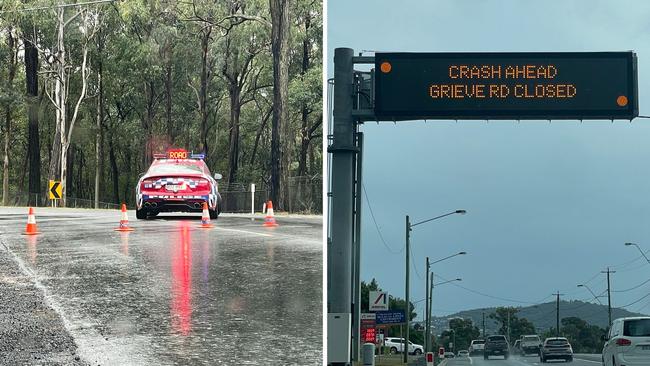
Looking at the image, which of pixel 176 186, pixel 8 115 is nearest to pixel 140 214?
pixel 176 186

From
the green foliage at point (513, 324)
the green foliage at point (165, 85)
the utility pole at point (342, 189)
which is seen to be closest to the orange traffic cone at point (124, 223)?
the green foliage at point (165, 85)

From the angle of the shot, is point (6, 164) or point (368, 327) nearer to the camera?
point (6, 164)

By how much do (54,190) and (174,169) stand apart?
3.61 ft

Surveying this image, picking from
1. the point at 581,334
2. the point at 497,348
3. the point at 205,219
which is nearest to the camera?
the point at 205,219

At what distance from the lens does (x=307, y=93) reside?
912cm

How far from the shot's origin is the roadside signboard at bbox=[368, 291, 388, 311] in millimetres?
23703

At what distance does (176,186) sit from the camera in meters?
8.92

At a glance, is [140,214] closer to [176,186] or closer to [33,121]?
[176,186]

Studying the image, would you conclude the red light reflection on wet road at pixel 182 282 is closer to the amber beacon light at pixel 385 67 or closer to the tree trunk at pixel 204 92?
the tree trunk at pixel 204 92

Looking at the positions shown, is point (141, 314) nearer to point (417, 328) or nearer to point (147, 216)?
point (147, 216)

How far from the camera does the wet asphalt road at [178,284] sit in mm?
7816

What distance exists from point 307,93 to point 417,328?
106 meters

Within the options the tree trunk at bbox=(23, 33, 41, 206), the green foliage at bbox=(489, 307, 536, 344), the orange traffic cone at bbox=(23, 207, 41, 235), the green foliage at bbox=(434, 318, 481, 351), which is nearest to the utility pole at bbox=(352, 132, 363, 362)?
the tree trunk at bbox=(23, 33, 41, 206)

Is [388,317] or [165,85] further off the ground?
[165,85]
